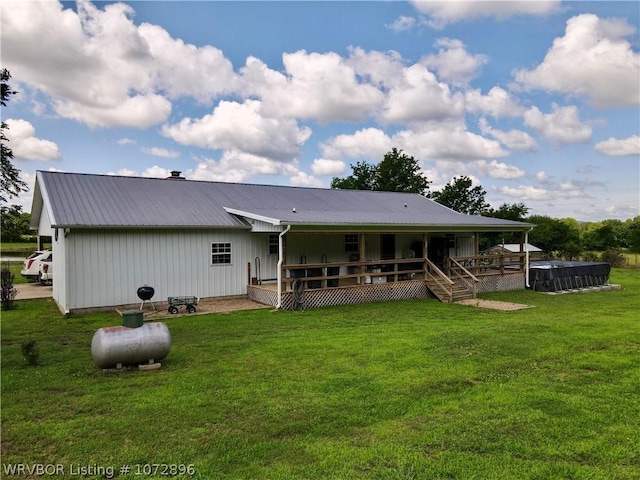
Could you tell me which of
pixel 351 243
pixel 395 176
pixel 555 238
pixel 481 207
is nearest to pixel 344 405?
pixel 351 243

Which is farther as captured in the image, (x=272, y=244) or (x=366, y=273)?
(x=272, y=244)

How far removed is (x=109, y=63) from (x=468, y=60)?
529 inches

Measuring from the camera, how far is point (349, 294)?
15102 mm

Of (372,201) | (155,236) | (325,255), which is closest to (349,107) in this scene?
(372,201)

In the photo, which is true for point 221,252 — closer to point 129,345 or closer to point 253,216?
point 253,216

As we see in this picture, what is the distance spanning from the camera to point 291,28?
1698 cm

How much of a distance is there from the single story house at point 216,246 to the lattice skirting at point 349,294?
0.03 m

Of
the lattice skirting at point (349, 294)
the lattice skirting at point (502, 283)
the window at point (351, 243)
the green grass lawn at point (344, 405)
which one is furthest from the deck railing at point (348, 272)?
the green grass lawn at point (344, 405)

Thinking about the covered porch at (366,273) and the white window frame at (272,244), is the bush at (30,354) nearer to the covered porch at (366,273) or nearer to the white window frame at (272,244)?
the covered porch at (366,273)

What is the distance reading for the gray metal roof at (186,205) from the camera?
535 inches

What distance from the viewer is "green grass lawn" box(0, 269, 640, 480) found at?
4.03 metres

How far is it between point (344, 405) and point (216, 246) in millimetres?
10791

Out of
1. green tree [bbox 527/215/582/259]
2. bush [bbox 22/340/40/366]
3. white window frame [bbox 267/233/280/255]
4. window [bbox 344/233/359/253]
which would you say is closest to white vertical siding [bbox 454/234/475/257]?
window [bbox 344/233/359/253]

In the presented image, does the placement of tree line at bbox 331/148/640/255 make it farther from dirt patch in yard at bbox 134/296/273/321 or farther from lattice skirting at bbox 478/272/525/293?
dirt patch in yard at bbox 134/296/273/321
